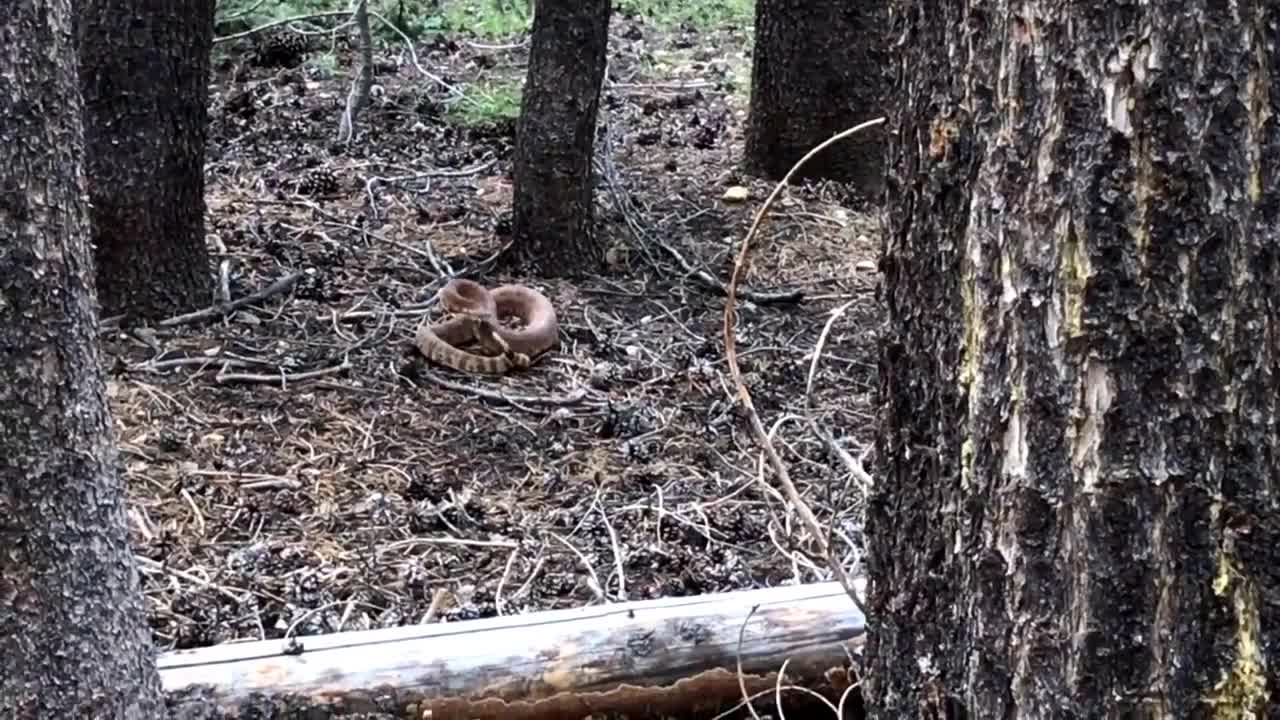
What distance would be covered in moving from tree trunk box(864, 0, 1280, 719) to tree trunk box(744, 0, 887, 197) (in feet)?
18.8

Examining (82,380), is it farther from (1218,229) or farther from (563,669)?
(1218,229)

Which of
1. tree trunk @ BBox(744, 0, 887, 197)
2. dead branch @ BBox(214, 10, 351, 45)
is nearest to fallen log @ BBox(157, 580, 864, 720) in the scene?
tree trunk @ BBox(744, 0, 887, 197)

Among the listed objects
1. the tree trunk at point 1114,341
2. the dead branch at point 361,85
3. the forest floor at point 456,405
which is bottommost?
the forest floor at point 456,405

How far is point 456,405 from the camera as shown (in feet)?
16.2

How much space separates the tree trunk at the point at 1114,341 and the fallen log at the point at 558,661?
5.70ft

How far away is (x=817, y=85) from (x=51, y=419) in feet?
18.4

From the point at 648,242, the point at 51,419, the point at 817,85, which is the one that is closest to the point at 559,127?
the point at 648,242

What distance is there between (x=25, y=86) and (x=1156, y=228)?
169 cm

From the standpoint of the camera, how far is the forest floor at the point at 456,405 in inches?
152

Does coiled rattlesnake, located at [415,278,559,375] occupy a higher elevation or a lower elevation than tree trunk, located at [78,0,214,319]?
lower

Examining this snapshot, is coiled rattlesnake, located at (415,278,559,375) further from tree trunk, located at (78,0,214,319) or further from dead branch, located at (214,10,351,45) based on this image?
dead branch, located at (214,10,351,45)

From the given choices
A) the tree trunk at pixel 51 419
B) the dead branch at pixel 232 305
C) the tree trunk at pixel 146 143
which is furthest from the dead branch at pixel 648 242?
the tree trunk at pixel 51 419

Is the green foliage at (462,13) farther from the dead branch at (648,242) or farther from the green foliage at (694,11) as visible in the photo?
the dead branch at (648,242)

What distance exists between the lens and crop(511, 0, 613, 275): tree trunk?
5664 millimetres
